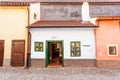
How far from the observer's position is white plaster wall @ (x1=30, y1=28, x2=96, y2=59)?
13.6 metres

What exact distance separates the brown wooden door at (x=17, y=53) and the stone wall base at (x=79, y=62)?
3.78 metres

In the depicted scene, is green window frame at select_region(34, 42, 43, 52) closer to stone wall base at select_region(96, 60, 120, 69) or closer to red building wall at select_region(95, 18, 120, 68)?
red building wall at select_region(95, 18, 120, 68)

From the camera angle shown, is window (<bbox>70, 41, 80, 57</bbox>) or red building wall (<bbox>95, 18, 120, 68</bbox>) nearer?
red building wall (<bbox>95, 18, 120, 68</bbox>)

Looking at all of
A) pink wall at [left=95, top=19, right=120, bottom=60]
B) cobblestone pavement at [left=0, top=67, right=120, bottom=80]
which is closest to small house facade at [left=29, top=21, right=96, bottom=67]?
pink wall at [left=95, top=19, right=120, bottom=60]

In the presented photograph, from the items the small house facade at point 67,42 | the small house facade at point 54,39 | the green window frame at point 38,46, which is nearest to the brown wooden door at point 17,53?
the small house facade at point 54,39

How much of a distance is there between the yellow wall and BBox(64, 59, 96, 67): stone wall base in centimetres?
420

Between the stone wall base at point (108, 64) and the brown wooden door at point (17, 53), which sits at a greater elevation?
the brown wooden door at point (17, 53)

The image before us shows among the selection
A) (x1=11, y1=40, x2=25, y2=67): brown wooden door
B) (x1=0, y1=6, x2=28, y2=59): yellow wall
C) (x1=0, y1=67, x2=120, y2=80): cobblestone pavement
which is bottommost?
(x1=0, y1=67, x2=120, y2=80): cobblestone pavement

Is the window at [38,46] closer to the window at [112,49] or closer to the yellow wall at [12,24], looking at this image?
the yellow wall at [12,24]

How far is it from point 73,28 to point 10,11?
18.7 ft

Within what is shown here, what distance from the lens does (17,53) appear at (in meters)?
14.1

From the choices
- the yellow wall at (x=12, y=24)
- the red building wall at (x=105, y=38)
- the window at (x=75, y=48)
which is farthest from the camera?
the yellow wall at (x=12, y=24)

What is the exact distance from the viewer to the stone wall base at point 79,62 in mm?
13523

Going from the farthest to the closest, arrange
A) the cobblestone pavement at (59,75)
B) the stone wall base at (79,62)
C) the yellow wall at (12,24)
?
the yellow wall at (12,24), the stone wall base at (79,62), the cobblestone pavement at (59,75)
